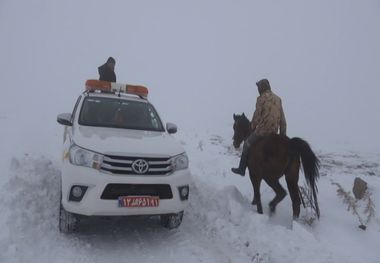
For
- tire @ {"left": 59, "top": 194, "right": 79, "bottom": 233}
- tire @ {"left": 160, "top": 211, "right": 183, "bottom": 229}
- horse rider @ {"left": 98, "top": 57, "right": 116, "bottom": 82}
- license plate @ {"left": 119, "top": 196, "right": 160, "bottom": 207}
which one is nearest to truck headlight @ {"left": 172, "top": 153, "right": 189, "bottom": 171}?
license plate @ {"left": 119, "top": 196, "right": 160, "bottom": 207}

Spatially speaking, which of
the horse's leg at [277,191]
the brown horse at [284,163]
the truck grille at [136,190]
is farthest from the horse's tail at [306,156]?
the truck grille at [136,190]

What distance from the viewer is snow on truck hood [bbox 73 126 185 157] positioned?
4.95 metres

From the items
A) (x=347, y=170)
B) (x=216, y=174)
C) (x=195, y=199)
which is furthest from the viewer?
(x=347, y=170)

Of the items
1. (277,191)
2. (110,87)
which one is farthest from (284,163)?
(110,87)

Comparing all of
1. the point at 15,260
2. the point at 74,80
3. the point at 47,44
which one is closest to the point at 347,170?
the point at 15,260

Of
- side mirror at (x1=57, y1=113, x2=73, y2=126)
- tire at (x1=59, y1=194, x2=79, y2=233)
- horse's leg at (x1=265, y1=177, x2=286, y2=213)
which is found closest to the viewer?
tire at (x1=59, y1=194, x2=79, y2=233)

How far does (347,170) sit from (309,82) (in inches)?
1485

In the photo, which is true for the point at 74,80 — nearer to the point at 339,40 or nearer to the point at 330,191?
the point at 330,191

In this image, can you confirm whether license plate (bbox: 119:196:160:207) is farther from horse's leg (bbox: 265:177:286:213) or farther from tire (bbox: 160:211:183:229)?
horse's leg (bbox: 265:177:286:213)

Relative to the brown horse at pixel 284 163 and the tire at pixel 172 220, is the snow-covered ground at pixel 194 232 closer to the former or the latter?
the tire at pixel 172 220

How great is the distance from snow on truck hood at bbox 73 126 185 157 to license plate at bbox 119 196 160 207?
599 mm

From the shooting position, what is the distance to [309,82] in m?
44.9

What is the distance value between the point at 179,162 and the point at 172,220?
0.97 m

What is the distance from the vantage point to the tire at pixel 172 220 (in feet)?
18.1
